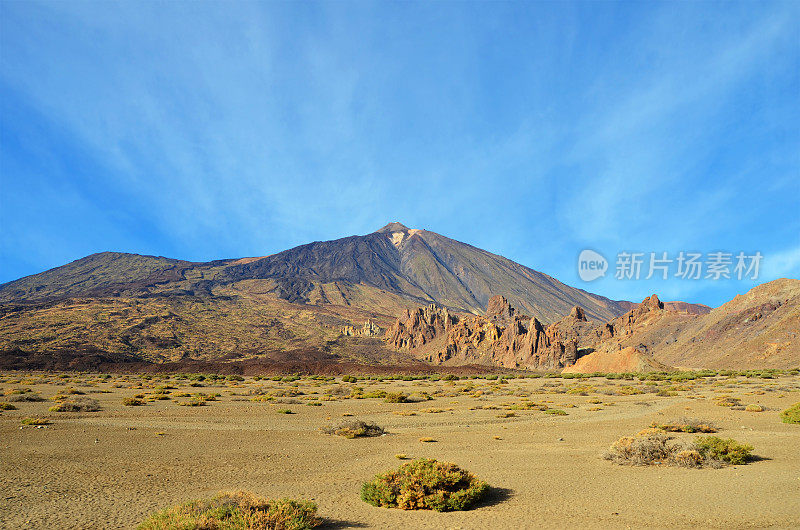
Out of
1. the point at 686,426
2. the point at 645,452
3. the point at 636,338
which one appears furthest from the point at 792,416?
the point at 636,338

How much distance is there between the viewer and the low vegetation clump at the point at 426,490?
779 cm

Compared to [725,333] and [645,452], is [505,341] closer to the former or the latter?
[725,333]

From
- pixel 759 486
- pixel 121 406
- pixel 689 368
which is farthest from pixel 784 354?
pixel 121 406

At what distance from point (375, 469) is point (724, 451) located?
30.1ft

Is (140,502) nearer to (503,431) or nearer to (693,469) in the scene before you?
(693,469)

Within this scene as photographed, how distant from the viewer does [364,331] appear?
134375 mm

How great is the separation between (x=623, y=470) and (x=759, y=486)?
8.68 feet

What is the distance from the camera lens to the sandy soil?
7379 millimetres

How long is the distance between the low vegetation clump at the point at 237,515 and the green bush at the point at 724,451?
33.3 feet

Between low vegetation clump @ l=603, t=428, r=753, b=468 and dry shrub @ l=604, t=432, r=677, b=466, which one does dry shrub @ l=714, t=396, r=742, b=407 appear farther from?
dry shrub @ l=604, t=432, r=677, b=466

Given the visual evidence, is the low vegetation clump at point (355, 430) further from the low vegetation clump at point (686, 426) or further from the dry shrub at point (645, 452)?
the low vegetation clump at point (686, 426)

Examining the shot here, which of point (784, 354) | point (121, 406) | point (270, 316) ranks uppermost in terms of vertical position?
point (270, 316)

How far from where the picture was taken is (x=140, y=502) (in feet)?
26.8

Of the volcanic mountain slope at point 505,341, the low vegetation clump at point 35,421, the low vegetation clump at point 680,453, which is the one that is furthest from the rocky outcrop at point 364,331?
the low vegetation clump at point 680,453
